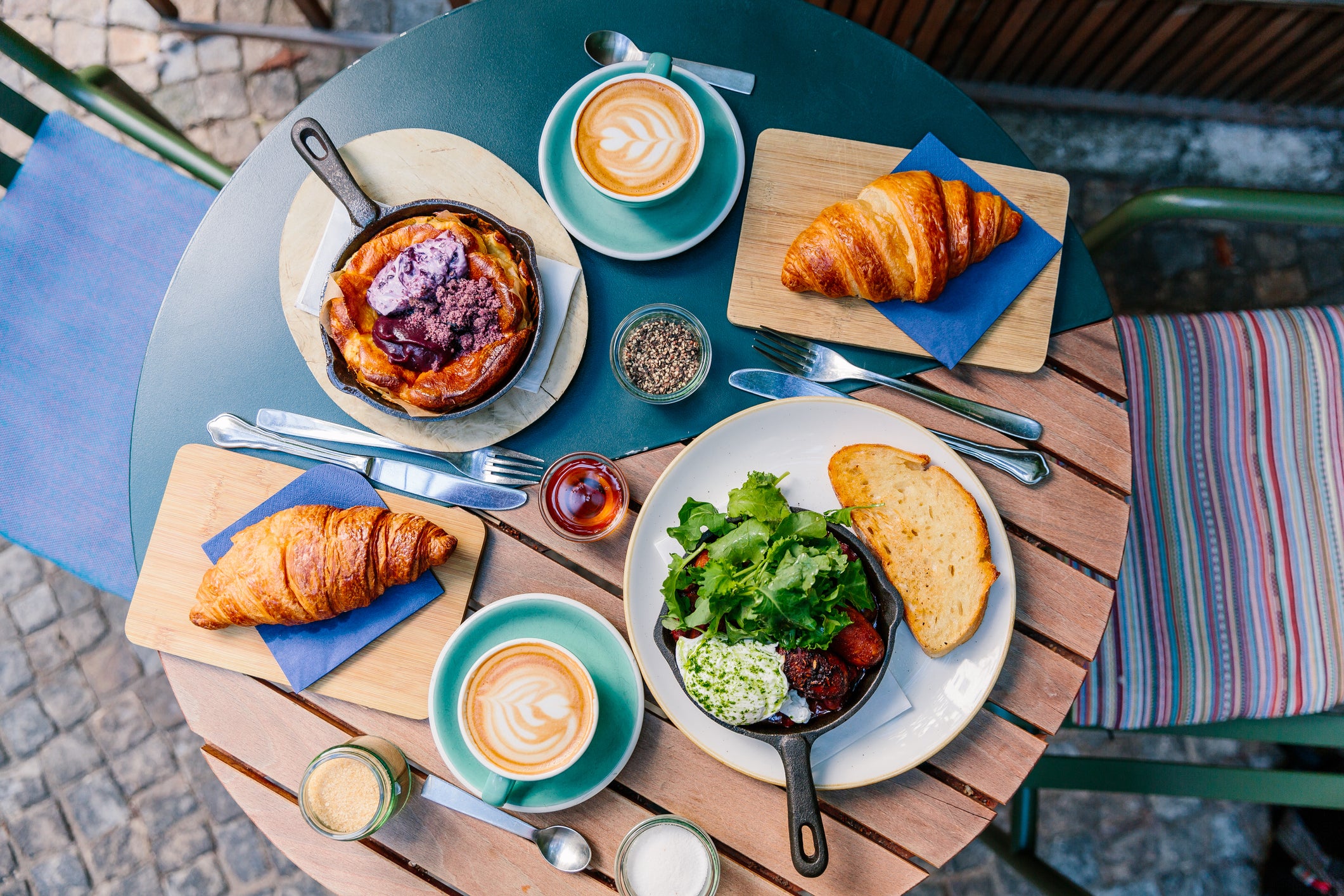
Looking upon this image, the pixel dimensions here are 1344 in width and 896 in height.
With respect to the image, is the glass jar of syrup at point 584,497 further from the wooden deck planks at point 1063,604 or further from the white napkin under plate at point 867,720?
the wooden deck planks at point 1063,604

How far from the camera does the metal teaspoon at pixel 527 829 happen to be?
1609 millimetres

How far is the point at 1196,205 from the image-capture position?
1.73 metres

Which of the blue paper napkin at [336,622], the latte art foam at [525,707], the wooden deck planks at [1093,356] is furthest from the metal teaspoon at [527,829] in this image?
the wooden deck planks at [1093,356]

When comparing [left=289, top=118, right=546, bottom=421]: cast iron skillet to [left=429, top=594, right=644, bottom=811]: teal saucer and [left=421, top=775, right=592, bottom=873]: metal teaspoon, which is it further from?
[left=421, top=775, right=592, bottom=873]: metal teaspoon

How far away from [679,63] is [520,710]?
130 cm

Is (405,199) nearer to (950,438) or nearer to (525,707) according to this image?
(525,707)

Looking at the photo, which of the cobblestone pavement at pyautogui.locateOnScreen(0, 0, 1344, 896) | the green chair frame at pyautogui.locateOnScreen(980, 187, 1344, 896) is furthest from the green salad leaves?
the cobblestone pavement at pyautogui.locateOnScreen(0, 0, 1344, 896)

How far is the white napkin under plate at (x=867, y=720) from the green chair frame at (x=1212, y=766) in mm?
278

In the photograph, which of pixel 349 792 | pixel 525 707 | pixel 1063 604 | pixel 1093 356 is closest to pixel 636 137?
pixel 1093 356

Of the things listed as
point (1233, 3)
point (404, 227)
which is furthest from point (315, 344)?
point (1233, 3)

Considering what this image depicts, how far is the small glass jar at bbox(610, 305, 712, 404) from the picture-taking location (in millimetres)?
1629

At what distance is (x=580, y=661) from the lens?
1571mm

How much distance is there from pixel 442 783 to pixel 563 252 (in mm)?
1052

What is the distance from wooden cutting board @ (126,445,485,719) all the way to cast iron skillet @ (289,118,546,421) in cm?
25
